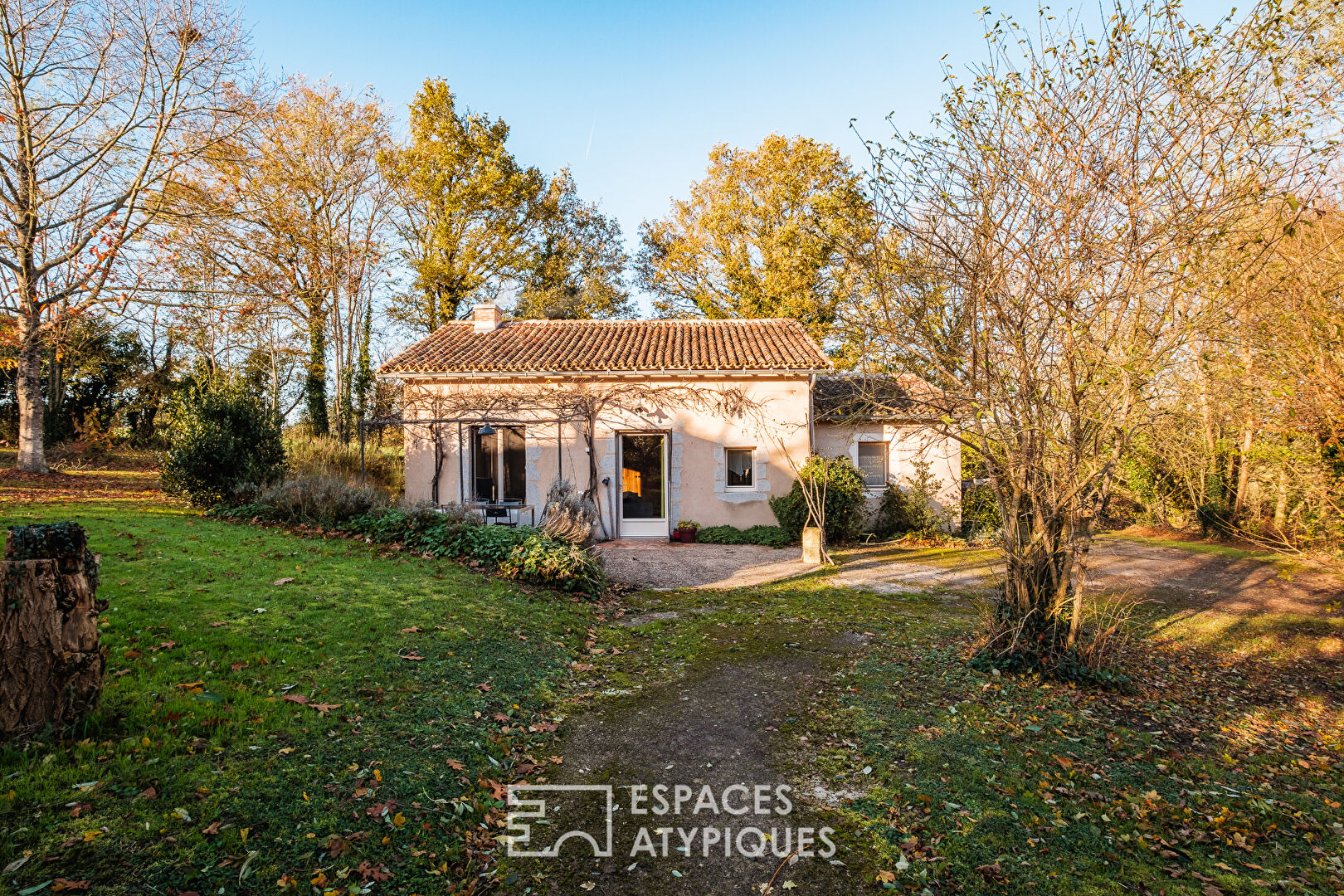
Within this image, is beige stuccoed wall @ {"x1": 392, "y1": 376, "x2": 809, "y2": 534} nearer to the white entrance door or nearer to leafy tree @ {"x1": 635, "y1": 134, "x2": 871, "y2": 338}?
the white entrance door


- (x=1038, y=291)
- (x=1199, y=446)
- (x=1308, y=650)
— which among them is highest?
(x=1038, y=291)

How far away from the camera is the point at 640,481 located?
14500mm

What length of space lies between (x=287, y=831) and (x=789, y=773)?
268 centimetres

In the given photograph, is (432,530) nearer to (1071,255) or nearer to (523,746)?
(523,746)

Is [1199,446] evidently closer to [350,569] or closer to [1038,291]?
[1038,291]

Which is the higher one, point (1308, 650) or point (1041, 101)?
point (1041, 101)

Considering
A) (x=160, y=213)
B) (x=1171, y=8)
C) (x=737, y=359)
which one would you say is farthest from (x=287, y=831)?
(x=160, y=213)

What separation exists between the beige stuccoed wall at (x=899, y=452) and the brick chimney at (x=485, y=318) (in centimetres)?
886

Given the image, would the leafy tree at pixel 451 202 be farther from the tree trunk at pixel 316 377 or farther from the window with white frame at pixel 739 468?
the window with white frame at pixel 739 468

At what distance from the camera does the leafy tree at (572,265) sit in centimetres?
2311

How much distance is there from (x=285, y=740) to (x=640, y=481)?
1095 cm

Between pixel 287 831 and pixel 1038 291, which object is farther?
pixel 1038 291

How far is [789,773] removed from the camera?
13.1ft

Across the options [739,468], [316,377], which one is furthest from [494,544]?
[316,377]
